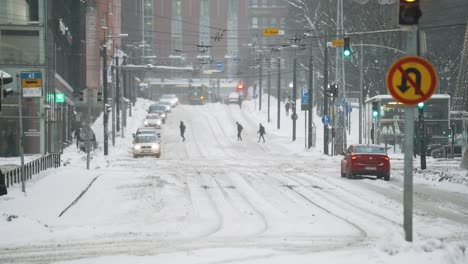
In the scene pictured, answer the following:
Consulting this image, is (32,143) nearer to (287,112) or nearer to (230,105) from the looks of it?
(287,112)

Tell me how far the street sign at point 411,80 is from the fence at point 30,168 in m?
14.1

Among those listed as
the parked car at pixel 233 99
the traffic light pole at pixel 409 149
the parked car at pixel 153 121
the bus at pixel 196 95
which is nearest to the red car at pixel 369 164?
the traffic light pole at pixel 409 149

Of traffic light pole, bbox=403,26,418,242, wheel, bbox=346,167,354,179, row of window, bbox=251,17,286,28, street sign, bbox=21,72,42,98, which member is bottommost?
wheel, bbox=346,167,354,179

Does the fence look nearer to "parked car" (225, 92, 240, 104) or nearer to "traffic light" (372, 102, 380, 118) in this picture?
"traffic light" (372, 102, 380, 118)

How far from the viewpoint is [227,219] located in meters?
17.7

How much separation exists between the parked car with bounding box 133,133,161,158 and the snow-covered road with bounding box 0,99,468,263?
47.1 feet

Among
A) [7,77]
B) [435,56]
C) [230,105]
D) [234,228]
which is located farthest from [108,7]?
[234,228]

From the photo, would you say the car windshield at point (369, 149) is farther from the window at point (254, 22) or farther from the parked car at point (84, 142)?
the window at point (254, 22)

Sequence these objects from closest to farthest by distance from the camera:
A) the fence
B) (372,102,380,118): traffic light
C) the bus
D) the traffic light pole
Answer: the traffic light pole < the fence < (372,102,380,118): traffic light < the bus

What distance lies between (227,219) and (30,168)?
1173 centimetres

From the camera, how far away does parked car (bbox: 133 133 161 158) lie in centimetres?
4978

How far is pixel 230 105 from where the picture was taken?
356 feet

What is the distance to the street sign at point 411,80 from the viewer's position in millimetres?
11000

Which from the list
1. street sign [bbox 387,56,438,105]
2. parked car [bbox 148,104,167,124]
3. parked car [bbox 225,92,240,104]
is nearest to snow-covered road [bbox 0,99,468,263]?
street sign [bbox 387,56,438,105]
